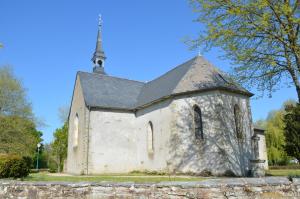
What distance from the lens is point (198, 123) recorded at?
19516mm

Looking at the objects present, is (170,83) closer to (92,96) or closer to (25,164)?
(92,96)

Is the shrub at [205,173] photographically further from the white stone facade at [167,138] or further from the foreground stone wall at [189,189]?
the foreground stone wall at [189,189]

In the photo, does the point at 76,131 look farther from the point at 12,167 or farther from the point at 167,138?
the point at 12,167

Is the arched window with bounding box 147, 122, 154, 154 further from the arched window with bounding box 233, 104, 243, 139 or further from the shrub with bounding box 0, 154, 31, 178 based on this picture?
the shrub with bounding box 0, 154, 31, 178

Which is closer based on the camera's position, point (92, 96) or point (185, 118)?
point (185, 118)

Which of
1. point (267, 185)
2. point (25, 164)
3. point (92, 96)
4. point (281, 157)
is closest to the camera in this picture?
point (267, 185)

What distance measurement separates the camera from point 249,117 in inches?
804

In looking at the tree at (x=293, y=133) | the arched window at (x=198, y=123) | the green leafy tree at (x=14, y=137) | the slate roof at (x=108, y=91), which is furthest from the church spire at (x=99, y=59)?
the tree at (x=293, y=133)

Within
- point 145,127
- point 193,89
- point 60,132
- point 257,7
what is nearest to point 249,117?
point 193,89

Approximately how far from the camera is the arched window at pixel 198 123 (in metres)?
19.3

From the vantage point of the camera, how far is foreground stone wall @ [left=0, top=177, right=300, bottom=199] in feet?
18.9

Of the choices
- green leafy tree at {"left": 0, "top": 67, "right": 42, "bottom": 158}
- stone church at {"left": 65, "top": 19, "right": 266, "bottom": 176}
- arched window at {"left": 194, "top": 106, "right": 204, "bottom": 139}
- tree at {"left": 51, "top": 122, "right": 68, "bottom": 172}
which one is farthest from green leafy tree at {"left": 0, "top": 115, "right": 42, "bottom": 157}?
arched window at {"left": 194, "top": 106, "right": 204, "bottom": 139}

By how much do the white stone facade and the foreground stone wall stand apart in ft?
40.7

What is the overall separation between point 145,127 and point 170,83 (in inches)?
172
